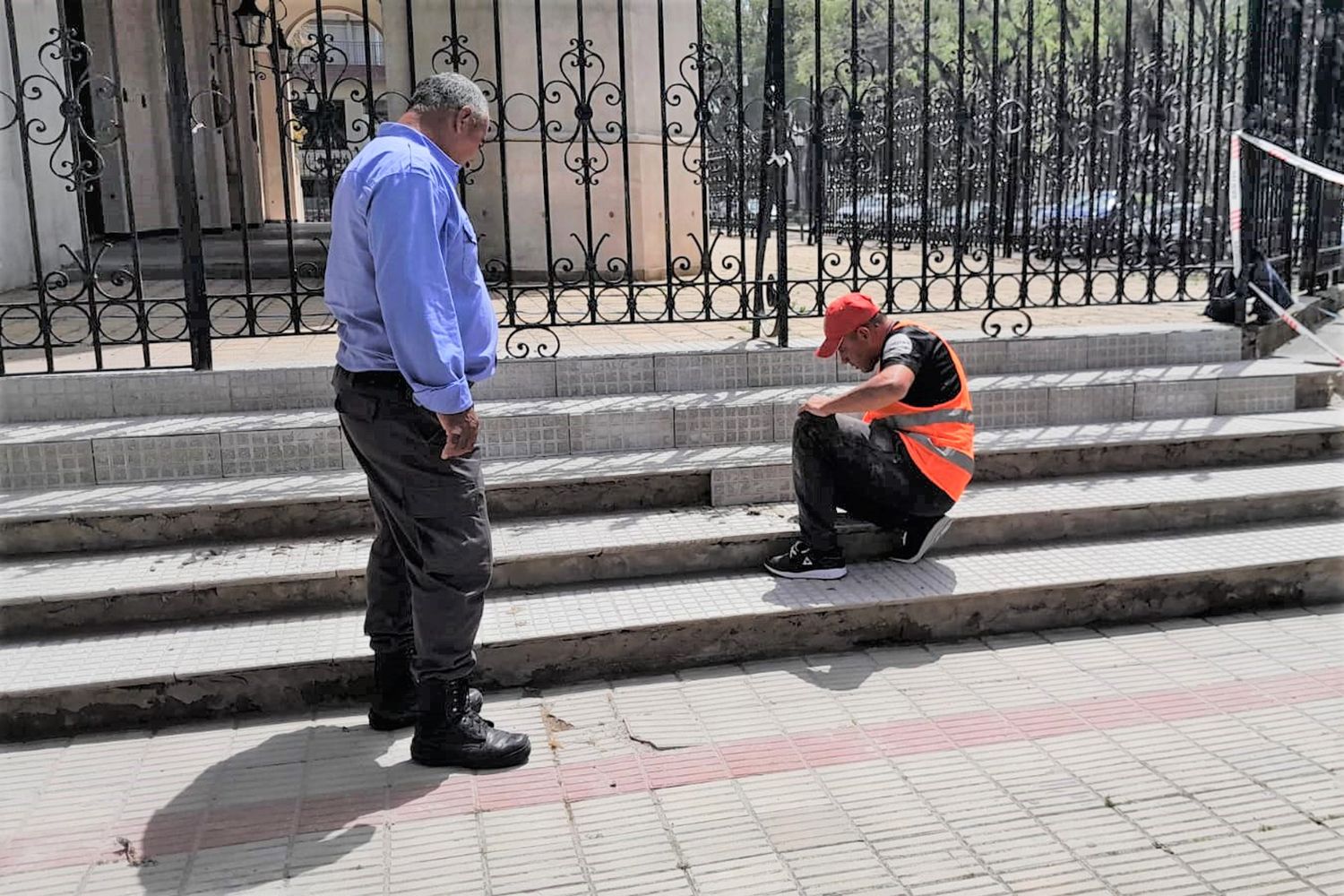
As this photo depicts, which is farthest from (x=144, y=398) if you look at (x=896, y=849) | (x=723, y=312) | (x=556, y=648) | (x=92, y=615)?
(x=896, y=849)

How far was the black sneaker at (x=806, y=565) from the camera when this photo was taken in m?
4.79

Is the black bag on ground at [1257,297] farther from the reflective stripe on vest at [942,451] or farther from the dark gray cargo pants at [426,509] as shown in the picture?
the dark gray cargo pants at [426,509]

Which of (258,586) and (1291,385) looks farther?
(1291,385)

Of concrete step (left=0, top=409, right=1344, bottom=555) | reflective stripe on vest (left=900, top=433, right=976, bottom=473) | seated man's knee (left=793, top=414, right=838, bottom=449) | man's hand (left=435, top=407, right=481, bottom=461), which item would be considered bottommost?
concrete step (left=0, top=409, right=1344, bottom=555)

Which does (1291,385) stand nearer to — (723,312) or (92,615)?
(723,312)

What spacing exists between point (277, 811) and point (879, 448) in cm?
275

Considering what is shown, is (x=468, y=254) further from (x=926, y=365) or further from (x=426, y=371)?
(x=926, y=365)

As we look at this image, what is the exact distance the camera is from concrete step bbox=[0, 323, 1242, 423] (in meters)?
5.68

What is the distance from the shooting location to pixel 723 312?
8.09 meters

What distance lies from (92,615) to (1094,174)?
248 inches

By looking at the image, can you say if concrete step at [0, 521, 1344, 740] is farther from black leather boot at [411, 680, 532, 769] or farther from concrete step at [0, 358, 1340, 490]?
concrete step at [0, 358, 1340, 490]

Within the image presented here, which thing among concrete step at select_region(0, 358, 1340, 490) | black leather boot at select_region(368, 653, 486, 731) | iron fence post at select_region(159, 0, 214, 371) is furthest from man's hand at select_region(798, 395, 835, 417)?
iron fence post at select_region(159, 0, 214, 371)

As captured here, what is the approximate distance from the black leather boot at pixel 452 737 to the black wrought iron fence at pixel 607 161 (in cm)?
280

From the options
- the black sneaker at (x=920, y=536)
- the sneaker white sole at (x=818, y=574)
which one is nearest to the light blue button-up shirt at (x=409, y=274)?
the sneaker white sole at (x=818, y=574)
